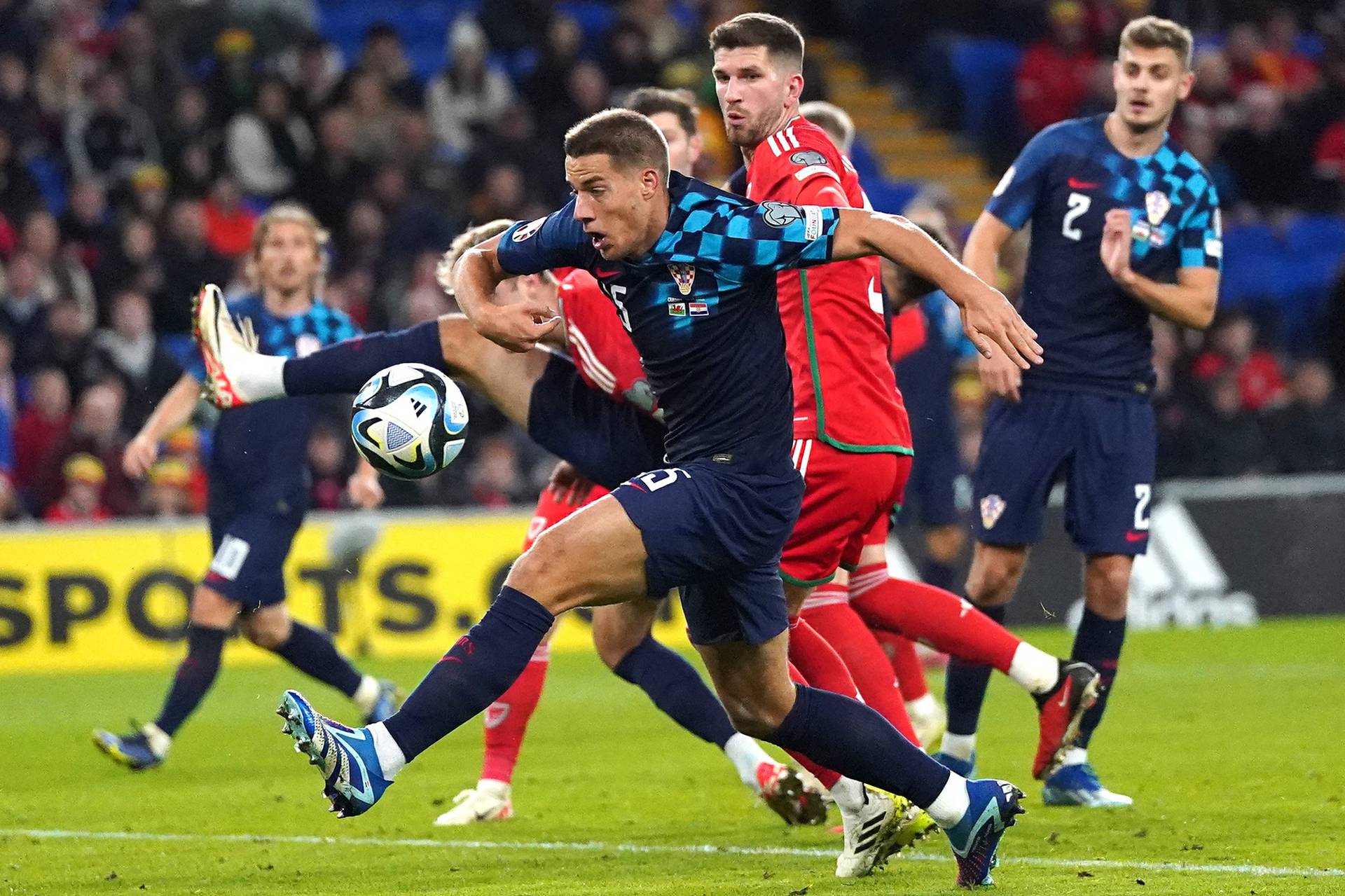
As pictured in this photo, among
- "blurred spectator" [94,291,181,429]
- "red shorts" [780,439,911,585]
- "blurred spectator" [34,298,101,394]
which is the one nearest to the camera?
"red shorts" [780,439,911,585]

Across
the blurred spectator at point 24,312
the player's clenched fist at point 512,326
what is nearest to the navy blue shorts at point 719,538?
the player's clenched fist at point 512,326

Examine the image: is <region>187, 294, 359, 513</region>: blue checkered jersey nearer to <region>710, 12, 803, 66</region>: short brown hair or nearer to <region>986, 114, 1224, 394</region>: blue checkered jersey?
<region>986, 114, 1224, 394</region>: blue checkered jersey

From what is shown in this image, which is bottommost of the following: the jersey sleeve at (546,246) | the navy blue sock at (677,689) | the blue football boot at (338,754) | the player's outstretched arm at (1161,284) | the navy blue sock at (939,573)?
the navy blue sock at (939,573)

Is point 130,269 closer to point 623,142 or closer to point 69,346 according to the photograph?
point 69,346

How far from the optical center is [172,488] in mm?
13836

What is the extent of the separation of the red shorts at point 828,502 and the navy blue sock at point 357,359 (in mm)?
1220

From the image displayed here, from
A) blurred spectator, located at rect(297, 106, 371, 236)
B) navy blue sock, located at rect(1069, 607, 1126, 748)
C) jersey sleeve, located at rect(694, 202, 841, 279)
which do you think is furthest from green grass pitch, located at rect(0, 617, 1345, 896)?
blurred spectator, located at rect(297, 106, 371, 236)

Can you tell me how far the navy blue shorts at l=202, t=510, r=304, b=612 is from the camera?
900 cm

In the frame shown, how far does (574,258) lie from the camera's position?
5.23m

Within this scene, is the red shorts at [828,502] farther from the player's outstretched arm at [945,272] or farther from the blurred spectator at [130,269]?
the blurred spectator at [130,269]

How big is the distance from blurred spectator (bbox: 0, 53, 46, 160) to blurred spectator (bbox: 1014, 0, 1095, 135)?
904 centimetres

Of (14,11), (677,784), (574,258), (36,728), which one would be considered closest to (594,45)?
(14,11)

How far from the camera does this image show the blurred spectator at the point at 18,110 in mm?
16156

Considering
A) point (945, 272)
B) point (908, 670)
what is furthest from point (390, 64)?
point (945, 272)
